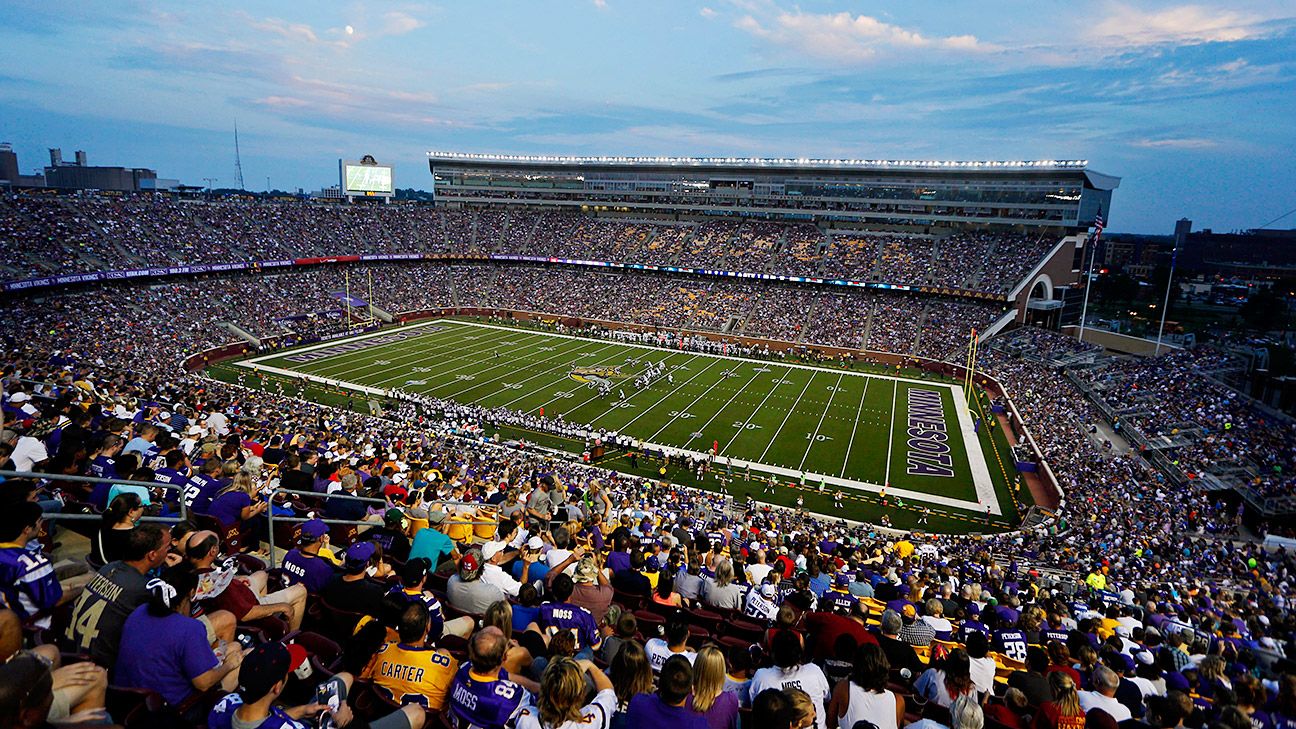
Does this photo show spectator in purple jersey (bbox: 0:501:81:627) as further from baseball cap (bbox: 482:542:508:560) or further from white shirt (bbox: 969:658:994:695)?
white shirt (bbox: 969:658:994:695)

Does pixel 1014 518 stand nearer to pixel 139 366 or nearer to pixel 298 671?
pixel 298 671

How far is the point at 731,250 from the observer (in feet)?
225

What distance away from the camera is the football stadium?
14.2ft

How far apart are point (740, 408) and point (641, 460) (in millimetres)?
9651

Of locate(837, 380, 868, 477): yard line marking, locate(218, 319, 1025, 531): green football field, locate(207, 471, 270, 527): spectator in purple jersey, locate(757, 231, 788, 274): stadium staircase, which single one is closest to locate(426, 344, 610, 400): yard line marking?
locate(218, 319, 1025, 531): green football field

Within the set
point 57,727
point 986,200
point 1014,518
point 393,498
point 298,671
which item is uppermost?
point 986,200

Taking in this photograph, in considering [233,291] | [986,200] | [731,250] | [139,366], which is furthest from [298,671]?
[986,200]

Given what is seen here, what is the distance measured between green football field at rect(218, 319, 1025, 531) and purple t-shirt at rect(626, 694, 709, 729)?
21.7 meters

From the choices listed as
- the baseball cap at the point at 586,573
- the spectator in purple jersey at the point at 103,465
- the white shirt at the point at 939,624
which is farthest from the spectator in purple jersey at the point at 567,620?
the spectator in purple jersey at the point at 103,465

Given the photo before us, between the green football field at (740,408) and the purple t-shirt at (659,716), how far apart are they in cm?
2174

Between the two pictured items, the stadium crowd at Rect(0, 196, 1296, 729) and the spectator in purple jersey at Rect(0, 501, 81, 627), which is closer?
the stadium crowd at Rect(0, 196, 1296, 729)

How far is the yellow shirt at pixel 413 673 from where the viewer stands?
4281 mm

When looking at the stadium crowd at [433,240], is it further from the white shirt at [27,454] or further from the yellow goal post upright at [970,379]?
the white shirt at [27,454]

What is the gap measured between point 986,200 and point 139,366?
68.3 metres
